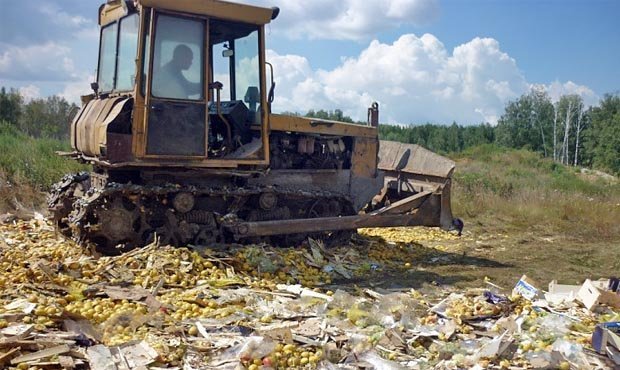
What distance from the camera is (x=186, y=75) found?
7.89 metres

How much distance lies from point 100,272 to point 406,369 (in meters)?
3.71

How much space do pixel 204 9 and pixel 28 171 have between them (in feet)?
24.6

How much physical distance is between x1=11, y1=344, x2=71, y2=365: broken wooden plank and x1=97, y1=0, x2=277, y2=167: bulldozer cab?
354cm

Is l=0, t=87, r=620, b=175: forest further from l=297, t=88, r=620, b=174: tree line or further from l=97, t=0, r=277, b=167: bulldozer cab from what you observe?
l=97, t=0, r=277, b=167: bulldozer cab

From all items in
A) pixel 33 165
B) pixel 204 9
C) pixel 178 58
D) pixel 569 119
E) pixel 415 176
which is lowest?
pixel 33 165

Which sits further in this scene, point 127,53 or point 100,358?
point 127,53

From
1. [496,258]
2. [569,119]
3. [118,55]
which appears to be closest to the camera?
[118,55]

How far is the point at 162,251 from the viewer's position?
290 inches

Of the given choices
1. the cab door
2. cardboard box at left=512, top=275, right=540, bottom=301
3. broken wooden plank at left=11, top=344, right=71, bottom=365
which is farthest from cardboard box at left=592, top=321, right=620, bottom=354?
the cab door

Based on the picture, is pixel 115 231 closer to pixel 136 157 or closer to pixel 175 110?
pixel 136 157

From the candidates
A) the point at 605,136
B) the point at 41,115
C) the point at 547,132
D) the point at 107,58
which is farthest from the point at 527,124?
the point at 107,58

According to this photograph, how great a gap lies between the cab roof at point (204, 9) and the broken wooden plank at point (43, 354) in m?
4.57

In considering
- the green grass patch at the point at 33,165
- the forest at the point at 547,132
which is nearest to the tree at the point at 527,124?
the forest at the point at 547,132

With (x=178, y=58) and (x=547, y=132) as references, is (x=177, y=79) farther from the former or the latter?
(x=547, y=132)
